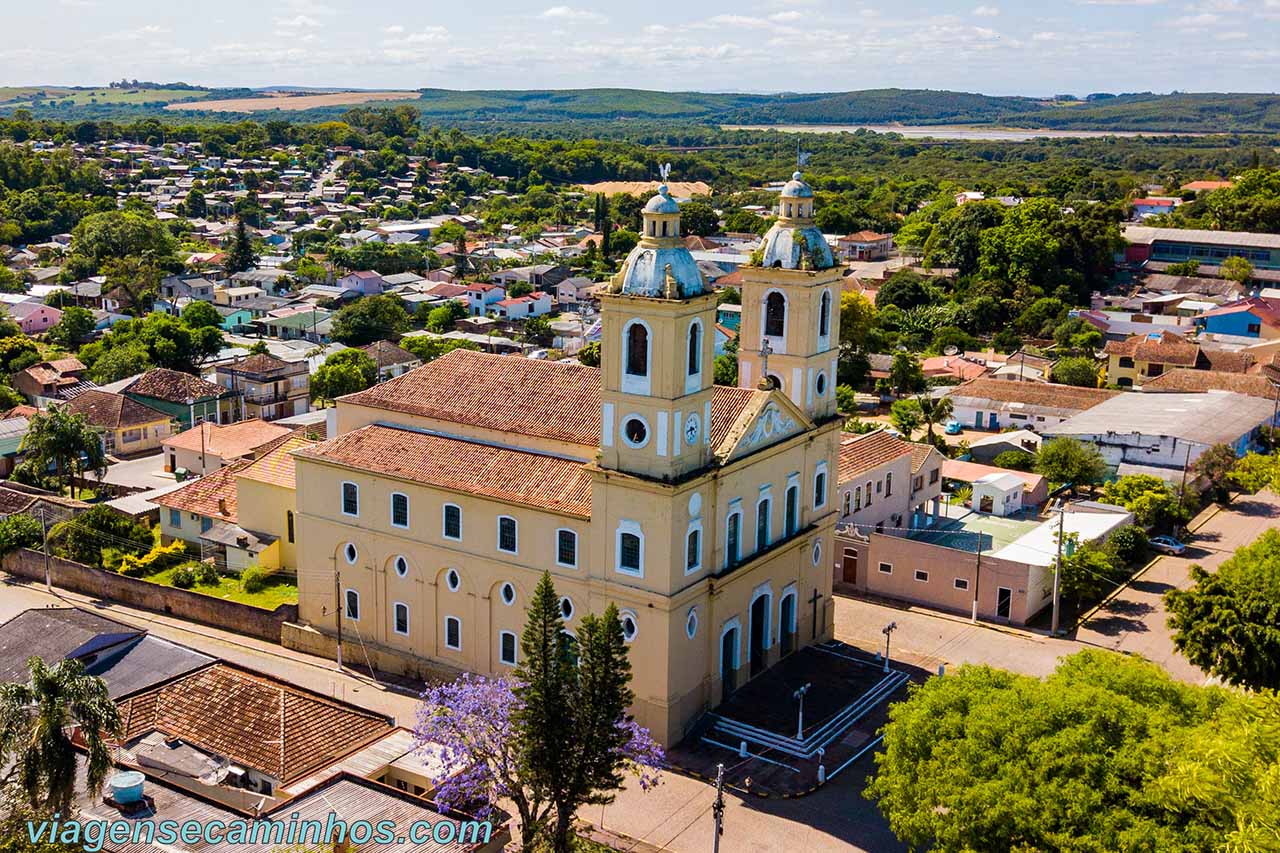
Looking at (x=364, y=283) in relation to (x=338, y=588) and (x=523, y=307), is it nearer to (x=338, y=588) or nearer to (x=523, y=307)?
(x=523, y=307)

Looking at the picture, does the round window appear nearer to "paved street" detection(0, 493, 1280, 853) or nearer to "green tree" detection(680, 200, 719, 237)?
"paved street" detection(0, 493, 1280, 853)

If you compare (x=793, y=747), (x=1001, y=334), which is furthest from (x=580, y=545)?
(x=1001, y=334)

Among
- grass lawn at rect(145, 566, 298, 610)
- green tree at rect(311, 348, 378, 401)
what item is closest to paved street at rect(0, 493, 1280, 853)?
→ grass lawn at rect(145, 566, 298, 610)

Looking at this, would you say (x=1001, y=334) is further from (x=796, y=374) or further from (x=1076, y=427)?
(x=796, y=374)

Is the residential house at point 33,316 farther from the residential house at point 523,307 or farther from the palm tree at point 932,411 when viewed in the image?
the palm tree at point 932,411

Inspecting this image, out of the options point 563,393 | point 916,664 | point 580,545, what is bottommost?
point 916,664

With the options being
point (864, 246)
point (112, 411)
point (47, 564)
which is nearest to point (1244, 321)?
point (864, 246)
